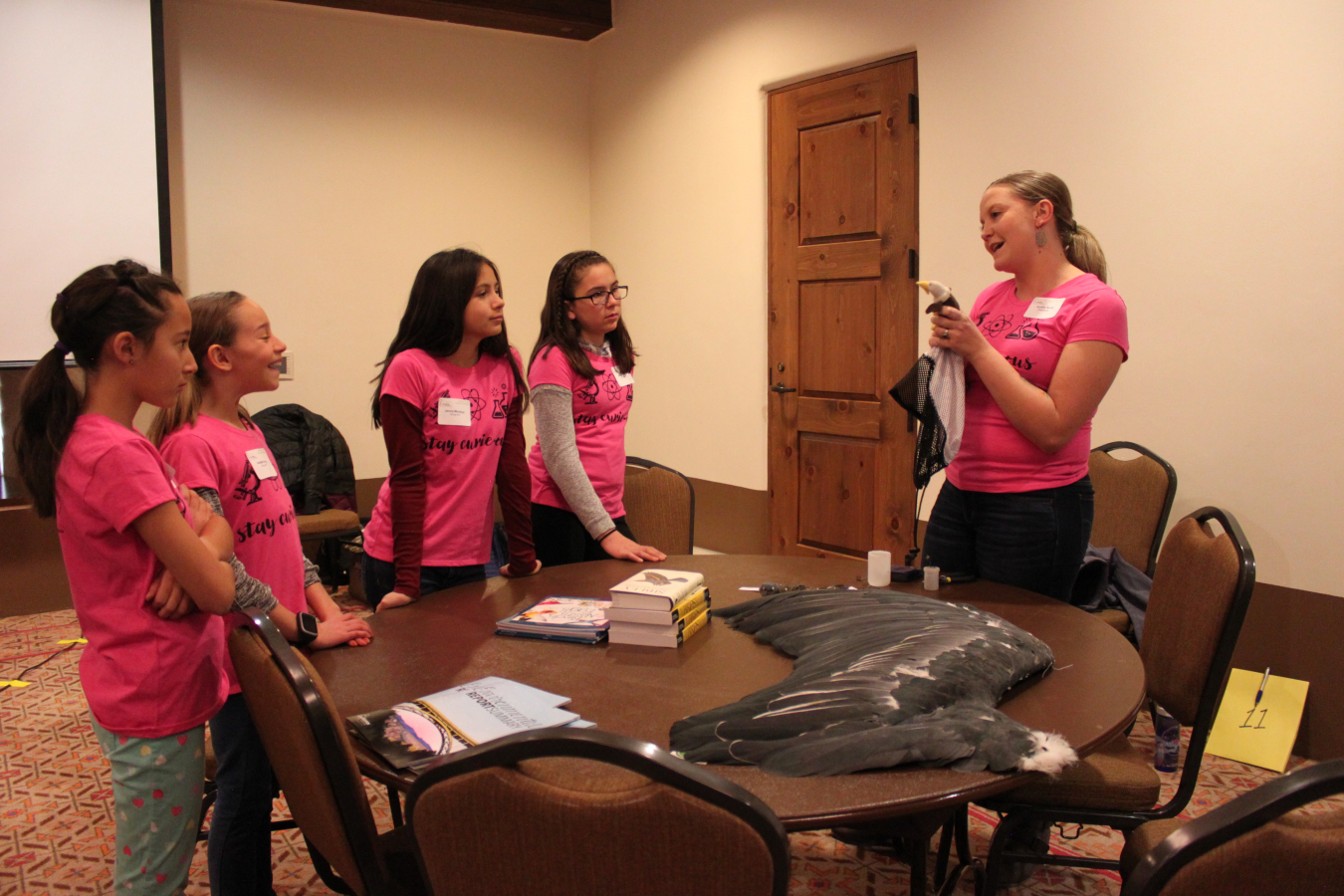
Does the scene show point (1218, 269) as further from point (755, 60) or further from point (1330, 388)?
point (755, 60)

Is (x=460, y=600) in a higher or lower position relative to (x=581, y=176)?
lower

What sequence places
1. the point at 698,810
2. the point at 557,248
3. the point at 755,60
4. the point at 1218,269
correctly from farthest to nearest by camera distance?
the point at 557,248, the point at 755,60, the point at 1218,269, the point at 698,810

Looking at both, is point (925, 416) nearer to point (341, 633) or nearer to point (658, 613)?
point (658, 613)

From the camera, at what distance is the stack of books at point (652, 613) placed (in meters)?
1.69

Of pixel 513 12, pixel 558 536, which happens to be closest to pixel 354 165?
pixel 513 12

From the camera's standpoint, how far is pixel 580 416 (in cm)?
255

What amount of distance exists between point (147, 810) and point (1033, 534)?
1715mm

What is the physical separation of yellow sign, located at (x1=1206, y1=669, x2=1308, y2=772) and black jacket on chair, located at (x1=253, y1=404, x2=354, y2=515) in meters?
3.89

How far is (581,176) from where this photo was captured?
20.6ft

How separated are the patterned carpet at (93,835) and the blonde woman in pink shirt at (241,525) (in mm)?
748

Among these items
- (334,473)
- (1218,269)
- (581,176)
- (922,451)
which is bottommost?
(334,473)

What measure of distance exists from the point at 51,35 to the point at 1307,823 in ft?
17.6

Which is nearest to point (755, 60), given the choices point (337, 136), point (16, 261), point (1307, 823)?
point (337, 136)

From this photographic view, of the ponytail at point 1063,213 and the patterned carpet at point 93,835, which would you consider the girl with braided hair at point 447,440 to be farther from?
the ponytail at point 1063,213
